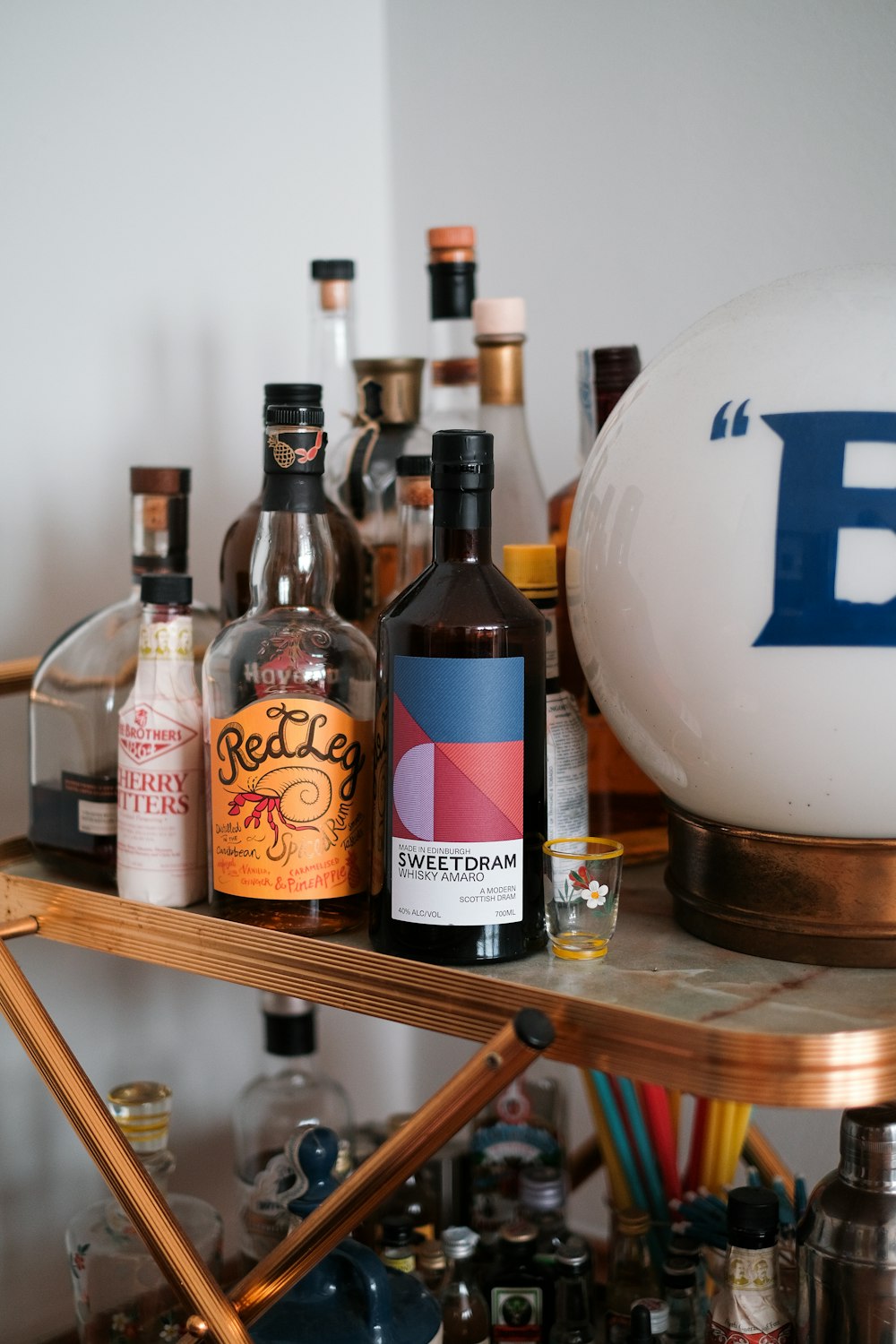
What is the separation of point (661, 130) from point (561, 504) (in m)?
0.39

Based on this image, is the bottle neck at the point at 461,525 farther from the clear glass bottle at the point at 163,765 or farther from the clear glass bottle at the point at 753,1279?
the clear glass bottle at the point at 753,1279

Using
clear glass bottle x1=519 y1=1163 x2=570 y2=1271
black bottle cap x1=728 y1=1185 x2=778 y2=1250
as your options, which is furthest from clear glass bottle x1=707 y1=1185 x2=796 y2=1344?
clear glass bottle x1=519 y1=1163 x2=570 y2=1271

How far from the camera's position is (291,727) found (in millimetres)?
651

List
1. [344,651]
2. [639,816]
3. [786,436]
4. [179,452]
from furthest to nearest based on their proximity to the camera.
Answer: [179,452] < [639,816] < [344,651] < [786,436]

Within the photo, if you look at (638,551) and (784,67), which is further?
(784,67)

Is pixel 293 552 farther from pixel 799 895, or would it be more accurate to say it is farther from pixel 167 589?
pixel 799 895

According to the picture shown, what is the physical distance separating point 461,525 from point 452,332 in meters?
0.33

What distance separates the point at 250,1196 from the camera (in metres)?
0.92

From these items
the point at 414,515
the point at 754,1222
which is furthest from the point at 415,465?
the point at 754,1222

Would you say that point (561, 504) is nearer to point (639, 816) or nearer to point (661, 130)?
point (639, 816)

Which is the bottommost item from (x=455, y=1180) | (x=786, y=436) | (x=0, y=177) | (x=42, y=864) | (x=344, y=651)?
(x=455, y=1180)

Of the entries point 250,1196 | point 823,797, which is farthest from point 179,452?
point 823,797

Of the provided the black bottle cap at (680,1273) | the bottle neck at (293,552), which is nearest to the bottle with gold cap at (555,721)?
the bottle neck at (293,552)

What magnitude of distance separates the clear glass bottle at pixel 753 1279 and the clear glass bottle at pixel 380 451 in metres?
0.42
